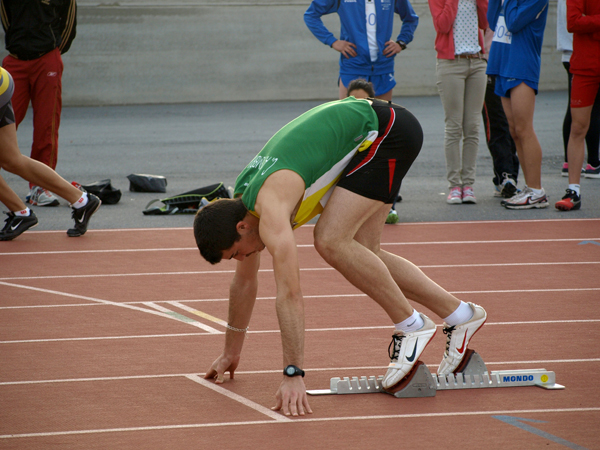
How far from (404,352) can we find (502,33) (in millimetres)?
4743

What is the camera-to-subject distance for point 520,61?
7.03m

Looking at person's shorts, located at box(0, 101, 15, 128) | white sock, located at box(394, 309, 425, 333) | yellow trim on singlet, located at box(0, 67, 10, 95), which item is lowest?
white sock, located at box(394, 309, 425, 333)

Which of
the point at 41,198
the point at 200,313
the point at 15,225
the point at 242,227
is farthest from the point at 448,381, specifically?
the point at 41,198

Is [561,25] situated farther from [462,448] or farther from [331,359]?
[462,448]

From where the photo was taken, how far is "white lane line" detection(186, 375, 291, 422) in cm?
304

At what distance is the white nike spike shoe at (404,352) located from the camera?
321cm

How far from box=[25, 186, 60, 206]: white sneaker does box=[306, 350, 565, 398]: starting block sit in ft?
17.4

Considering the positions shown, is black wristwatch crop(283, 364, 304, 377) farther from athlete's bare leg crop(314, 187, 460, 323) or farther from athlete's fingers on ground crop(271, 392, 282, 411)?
athlete's bare leg crop(314, 187, 460, 323)

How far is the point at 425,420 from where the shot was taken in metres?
3.00

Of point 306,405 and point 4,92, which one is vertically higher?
point 4,92

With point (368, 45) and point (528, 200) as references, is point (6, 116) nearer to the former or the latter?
point (368, 45)

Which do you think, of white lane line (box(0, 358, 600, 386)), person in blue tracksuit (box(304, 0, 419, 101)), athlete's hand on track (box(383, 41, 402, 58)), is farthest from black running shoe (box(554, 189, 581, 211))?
white lane line (box(0, 358, 600, 386))

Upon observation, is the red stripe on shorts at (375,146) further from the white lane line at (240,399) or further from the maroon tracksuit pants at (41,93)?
the maroon tracksuit pants at (41,93)

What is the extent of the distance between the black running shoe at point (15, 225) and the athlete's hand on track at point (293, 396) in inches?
158
